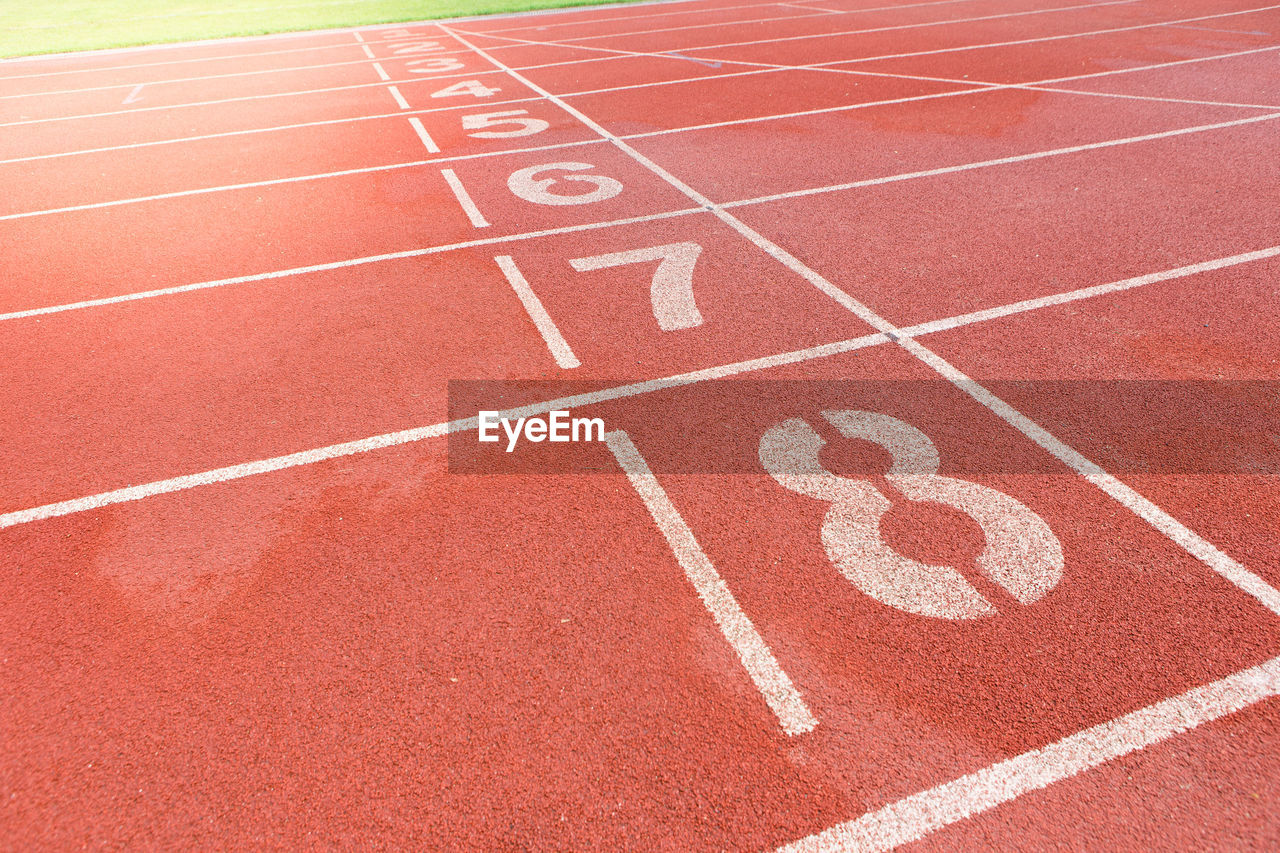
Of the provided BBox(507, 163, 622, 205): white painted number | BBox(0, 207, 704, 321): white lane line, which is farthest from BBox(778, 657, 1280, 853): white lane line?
BBox(507, 163, 622, 205): white painted number

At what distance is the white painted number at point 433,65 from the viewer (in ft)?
48.7

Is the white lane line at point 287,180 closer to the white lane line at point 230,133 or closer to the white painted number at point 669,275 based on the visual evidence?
the white lane line at point 230,133

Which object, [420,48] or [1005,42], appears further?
[420,48]

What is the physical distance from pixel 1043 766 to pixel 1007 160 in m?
7.45

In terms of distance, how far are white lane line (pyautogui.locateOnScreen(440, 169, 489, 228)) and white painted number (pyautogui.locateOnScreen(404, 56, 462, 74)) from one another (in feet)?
24.4

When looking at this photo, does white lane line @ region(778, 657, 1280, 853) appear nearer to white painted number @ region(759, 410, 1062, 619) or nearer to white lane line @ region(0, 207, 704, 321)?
white painted number @ region(759, 410, 1062, 619)

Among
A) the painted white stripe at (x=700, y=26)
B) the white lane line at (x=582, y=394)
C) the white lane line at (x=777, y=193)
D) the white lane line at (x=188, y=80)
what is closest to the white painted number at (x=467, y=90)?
the white lane line at (x=777, y=193)

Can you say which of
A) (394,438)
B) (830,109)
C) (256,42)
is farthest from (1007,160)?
(256,42)

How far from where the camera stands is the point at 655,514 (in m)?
3.86

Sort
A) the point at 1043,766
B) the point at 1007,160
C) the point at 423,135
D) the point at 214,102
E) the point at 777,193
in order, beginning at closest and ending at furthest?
the point at 1043,766 < the point at 777,193 < the point at 1007,160 < the point at 423,135 < the point at 214,102

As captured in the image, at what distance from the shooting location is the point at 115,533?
3.87 m

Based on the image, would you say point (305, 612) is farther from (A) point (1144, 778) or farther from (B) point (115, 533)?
(A) point (1144, 778)

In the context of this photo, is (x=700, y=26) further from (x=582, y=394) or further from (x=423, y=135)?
(x=582, y=394)

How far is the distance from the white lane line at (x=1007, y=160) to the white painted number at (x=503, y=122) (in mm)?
4138
